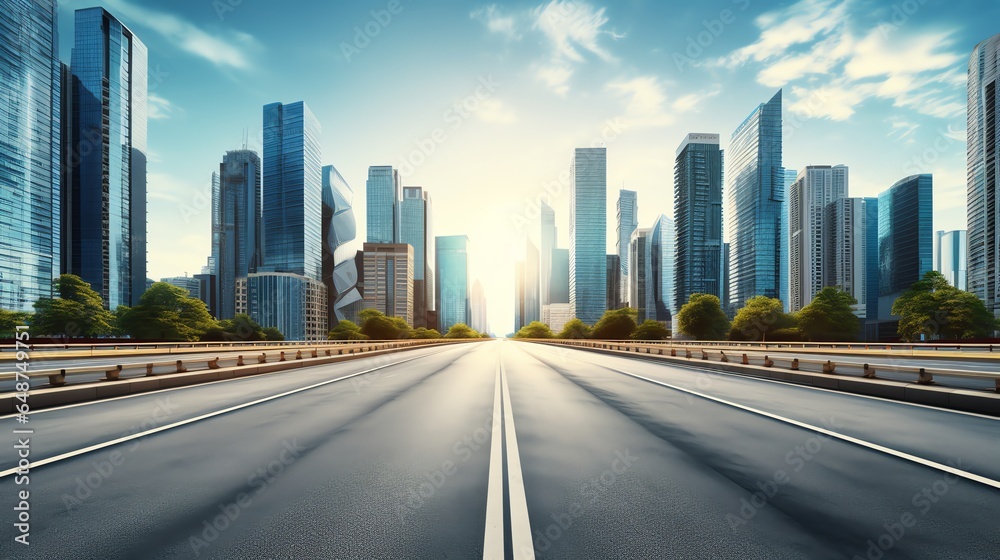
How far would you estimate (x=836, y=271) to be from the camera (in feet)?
645

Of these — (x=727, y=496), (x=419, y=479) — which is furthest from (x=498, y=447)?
(x=727, y=496)

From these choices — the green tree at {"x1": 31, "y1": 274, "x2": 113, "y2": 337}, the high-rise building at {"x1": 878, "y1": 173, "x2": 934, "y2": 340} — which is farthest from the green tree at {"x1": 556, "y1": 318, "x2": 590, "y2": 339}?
the green tree at {"x1": 31, "y1": 274, "x2": 113, "y2": 337}

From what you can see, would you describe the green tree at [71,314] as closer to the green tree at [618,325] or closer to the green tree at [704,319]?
the green tree at [704,319]

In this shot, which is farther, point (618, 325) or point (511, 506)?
point (618, 325)

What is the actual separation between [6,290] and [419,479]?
14654 cm

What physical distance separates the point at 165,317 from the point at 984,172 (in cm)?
18111

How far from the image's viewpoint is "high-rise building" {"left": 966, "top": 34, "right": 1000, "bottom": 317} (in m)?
104

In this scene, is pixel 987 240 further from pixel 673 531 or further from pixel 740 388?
pixel 673 531

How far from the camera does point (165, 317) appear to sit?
6931 centimetres

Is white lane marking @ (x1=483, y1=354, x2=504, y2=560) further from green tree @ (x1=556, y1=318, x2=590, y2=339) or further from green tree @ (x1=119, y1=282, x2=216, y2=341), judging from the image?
green tree @ (x1=556, y1=318, x2=590, y2=339)

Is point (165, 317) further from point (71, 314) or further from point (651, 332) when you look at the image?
point (651, 332)

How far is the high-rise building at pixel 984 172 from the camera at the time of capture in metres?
104

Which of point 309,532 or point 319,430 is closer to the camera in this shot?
point 309,532

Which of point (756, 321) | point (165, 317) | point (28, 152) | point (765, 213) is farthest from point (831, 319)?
point (28, 152)
